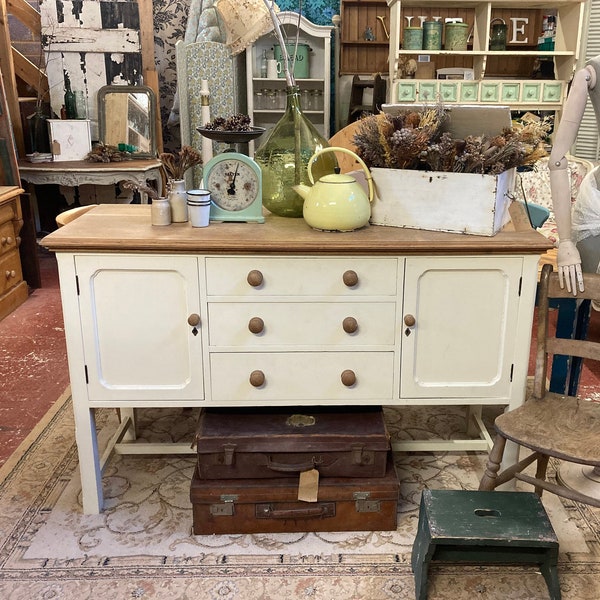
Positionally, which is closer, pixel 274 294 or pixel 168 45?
pixel 274 294

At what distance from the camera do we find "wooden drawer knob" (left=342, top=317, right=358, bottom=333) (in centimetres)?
201

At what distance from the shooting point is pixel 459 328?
205 cm

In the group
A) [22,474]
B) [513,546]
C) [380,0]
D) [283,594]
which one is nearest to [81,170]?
[22,474]

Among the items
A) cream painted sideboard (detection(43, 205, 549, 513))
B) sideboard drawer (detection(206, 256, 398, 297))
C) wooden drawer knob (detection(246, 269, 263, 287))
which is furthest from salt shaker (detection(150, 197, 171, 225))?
wooden drawer knob (detection(246, 269, 263, 287))

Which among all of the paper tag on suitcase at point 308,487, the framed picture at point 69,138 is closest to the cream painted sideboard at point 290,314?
the paper tag on suitcase at point 308,487

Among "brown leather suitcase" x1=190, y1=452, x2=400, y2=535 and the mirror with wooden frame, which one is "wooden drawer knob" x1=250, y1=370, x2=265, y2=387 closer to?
"brown leather suitcase" x1=190, y1=452, x2=400, y2=535

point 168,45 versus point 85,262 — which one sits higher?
point 168,45

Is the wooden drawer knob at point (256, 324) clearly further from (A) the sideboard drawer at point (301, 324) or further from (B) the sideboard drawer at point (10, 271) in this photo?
(B) the sideboard drawer at point (10, 271)

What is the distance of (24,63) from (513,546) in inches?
206

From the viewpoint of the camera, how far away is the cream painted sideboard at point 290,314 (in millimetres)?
1961

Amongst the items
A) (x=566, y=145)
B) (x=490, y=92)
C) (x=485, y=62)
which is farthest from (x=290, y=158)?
(x=485, y=62)

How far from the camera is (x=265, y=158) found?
7.19 ft

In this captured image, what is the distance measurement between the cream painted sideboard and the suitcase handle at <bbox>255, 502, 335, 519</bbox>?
34cm

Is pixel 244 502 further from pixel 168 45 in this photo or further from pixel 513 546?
pixel 168 45
